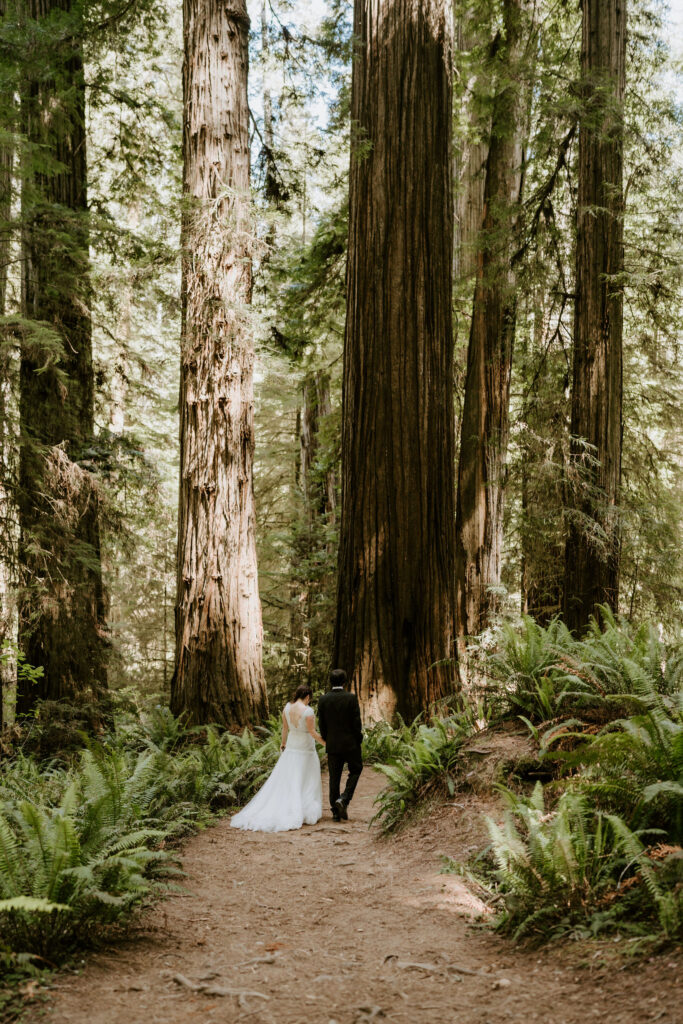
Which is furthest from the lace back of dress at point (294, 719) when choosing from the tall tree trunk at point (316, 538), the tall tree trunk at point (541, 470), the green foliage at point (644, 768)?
the tall tree trunk at point (316, 538)

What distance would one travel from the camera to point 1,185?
8.84 metres

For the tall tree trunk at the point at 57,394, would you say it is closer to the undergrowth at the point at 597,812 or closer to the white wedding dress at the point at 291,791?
the white wedding dress at the point at 291,791

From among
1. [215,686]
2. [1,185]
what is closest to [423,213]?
[1,185]

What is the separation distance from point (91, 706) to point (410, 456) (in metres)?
5.01

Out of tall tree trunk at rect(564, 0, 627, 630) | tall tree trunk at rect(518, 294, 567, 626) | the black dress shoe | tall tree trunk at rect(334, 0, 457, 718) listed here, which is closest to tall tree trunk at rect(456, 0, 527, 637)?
tall tree trunk at rect(518, 294, 567, 626)

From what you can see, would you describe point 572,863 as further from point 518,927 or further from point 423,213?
point 423,213

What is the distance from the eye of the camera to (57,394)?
33.2ft

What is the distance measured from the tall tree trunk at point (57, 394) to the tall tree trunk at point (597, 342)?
6.68m

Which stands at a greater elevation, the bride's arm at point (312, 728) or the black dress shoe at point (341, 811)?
the bride's arm at point (312, 728)

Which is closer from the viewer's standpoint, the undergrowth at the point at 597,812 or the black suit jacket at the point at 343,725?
the undergrowth at the point at 597,812

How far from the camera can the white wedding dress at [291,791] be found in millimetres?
7086

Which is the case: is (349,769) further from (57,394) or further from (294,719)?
(57,394)

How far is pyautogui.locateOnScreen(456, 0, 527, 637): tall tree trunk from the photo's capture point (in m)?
12.1

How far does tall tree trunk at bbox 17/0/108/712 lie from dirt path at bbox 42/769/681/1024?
4721mm
